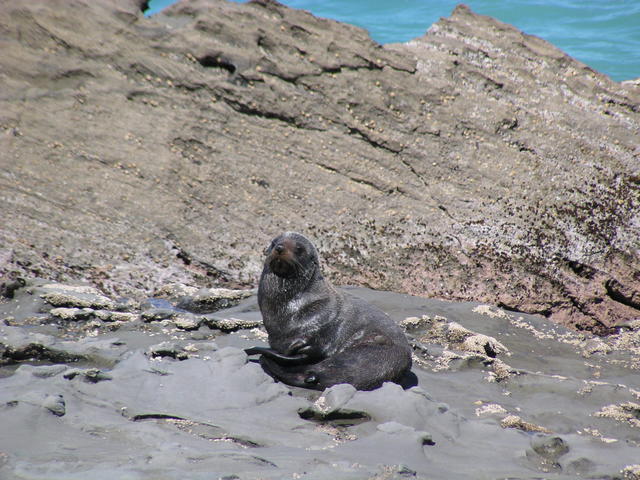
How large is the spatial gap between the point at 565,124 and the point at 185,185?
4.81 metres

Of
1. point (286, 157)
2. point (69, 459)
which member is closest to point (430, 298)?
point (286, 157)

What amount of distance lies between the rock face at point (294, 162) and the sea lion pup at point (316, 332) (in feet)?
7.42

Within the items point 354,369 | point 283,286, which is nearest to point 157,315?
point 283,286

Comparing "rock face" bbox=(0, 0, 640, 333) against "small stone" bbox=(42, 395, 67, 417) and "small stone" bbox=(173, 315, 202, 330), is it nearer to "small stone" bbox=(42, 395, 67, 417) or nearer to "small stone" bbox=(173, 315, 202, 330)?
"small stone" bbox=(173, 315, 202, 330)

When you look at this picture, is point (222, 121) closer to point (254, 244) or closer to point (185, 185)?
point (185, 185)

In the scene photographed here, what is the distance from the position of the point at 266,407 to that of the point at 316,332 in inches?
34.8

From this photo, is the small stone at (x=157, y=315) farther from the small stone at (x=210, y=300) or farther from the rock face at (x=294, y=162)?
the rock face at (x=294, y=162)

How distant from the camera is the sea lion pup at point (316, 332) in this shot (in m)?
4.44

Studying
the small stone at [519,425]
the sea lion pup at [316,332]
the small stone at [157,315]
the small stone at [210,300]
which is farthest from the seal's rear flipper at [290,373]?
the small stone at [210,300]

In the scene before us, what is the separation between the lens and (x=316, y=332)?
4.63m

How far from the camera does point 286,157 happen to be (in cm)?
781

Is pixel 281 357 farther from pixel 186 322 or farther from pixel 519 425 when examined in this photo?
pixel 519 425

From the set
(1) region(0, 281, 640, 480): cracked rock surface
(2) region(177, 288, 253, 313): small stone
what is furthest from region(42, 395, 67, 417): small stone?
(2) region(177, 288, 253, 313): small stone

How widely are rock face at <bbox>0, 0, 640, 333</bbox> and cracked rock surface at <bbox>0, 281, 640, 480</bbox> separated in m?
1.21
